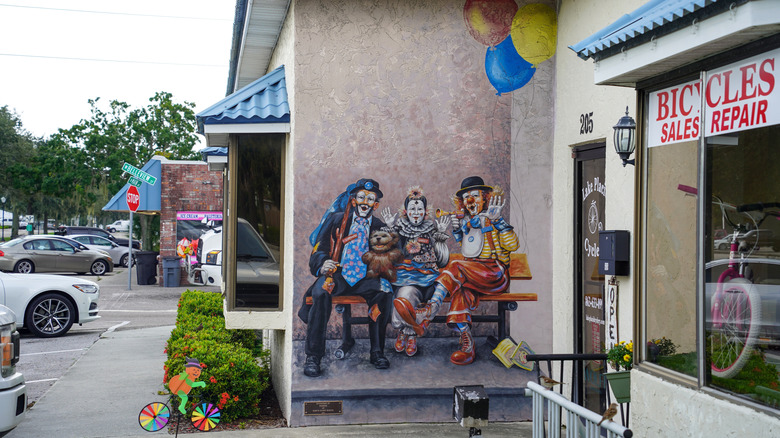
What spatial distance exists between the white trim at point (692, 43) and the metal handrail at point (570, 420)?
74.6 inches

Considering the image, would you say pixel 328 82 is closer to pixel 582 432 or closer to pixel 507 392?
pixel 507 392

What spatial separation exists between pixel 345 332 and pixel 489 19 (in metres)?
3.56

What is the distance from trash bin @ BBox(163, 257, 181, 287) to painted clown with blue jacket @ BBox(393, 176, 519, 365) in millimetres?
17307

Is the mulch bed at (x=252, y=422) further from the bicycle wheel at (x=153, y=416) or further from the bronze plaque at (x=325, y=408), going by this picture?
the bicycle wheel at (x=153, y=416)

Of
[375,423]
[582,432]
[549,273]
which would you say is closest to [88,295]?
[375,423]

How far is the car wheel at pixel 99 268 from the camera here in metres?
28.0

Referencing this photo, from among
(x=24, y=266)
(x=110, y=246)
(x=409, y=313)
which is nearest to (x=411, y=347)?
(x=409, y=313)

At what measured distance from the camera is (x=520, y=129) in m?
7.69

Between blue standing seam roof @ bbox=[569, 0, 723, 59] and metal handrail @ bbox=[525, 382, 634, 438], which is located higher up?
blue standing seam roof @ bbox=[569, 0, 723, 59]

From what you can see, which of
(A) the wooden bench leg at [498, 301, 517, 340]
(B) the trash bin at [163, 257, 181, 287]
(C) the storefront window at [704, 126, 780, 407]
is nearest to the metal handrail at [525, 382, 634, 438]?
(C) the storefront window at [704, 126, 780, 407]

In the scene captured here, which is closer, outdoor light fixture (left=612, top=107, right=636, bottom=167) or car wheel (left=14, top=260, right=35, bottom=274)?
outdoor light fixture (left=612, top=107, right=636, bottom=167)

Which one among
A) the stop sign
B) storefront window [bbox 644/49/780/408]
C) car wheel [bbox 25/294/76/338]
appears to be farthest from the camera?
the stop sign

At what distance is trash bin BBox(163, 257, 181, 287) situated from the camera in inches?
918

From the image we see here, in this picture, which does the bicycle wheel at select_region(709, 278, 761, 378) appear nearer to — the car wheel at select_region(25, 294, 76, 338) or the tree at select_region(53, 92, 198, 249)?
the car wheel at select_region(25, 294, 76, 338)
